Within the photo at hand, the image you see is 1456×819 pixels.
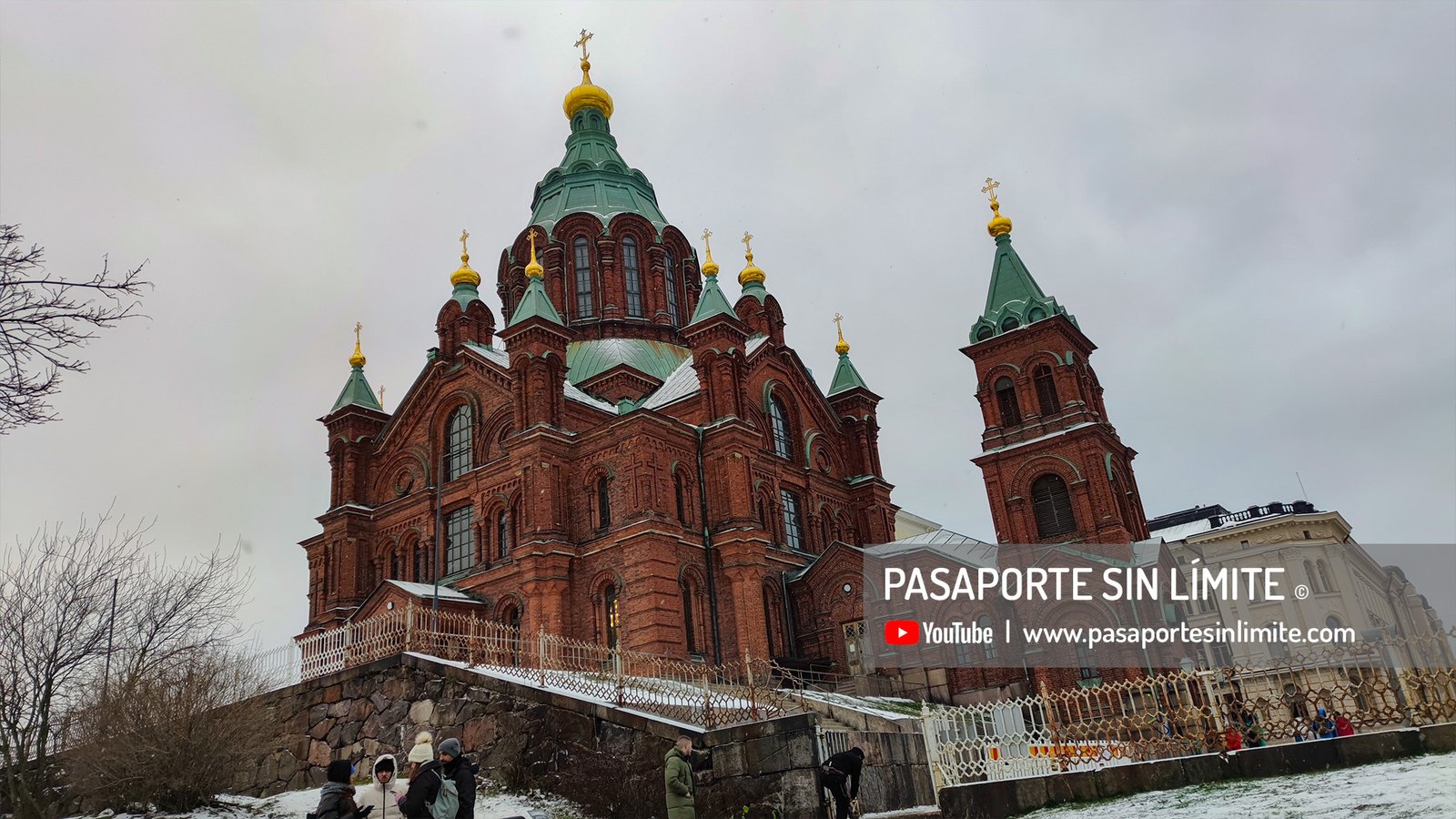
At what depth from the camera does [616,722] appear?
41.5 ft

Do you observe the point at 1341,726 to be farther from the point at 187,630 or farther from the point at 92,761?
the point at 187,630

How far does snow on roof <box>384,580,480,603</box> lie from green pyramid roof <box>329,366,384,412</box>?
25.2 feet

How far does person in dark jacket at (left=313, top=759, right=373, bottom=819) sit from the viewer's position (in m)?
7.69

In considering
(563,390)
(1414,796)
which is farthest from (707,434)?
(1414,796)

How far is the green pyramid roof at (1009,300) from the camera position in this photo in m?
33.7

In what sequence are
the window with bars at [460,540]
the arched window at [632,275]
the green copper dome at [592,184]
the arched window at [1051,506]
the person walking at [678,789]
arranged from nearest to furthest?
the person walking at [678,789]
the window with bars at [460,540]
the arched window at [1051,506]
the arched window at [632,275]
the green copper dome at [592,184]

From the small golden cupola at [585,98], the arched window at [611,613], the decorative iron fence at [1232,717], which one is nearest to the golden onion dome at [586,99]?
the small golden cupola at [585,98]

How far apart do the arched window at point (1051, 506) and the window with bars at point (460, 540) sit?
16623mm

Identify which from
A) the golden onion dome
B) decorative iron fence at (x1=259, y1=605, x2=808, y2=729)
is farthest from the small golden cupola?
decorative iron fence at (x1=259, y1=605, x2=808, y2=729)

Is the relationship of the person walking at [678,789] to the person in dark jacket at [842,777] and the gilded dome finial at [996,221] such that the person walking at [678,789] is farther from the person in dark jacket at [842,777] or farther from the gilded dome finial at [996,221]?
the gilded dome finial at [996,221]

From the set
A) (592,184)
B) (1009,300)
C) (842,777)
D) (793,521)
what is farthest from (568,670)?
(592,184)

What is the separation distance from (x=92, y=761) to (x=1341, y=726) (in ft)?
45.5

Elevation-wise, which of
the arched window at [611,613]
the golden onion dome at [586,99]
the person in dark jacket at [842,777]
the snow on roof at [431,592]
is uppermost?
the golden onion dome at [586,99]

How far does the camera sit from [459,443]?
101 ft
